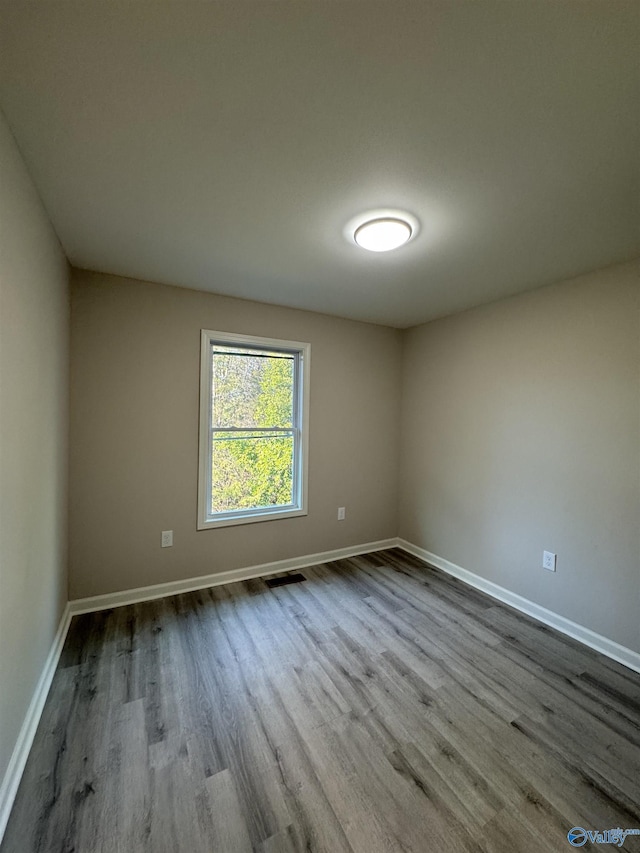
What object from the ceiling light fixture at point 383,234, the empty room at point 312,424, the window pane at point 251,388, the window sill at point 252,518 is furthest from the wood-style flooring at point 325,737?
the ceiling light fixture at point 383,234

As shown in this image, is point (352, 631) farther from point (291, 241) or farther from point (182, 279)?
point (182, 279)

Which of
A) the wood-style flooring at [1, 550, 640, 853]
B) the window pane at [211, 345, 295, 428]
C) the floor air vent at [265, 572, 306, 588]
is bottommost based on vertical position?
the wood-style flooring at [1, 550, 640, 853]

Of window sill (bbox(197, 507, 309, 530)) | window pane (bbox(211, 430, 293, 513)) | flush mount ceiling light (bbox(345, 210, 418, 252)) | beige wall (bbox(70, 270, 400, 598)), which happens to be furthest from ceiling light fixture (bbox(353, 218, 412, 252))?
window sill (bbox(197, 507, 309, 530))

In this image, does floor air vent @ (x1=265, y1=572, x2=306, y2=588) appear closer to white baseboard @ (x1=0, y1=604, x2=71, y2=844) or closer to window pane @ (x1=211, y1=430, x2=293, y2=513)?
window pane @ (x1=211, y1=430, x2=293, y2=513)

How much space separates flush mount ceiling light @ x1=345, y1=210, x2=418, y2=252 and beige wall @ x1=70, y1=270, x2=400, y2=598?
136 cm

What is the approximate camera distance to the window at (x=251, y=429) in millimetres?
2807

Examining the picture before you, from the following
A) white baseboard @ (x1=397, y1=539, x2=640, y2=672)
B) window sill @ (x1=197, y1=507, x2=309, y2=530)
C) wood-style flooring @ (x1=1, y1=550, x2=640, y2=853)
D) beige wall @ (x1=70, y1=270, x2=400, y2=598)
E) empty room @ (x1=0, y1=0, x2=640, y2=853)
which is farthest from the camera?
window sill @ (x1=197, y1=507, x2=309, y2=530)

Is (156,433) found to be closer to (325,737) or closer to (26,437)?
(26,437)

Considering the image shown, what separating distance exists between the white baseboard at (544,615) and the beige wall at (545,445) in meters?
0.05

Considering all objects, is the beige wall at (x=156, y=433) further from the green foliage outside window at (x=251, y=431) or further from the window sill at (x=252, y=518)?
the green foliage outside window at (x=251, y=431)

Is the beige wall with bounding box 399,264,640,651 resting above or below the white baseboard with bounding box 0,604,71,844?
above

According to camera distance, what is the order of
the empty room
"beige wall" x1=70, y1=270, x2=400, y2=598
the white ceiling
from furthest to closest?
"beige wall" x1=70, y1=270, x2=400, y2=598 < the empty room < the white ceiling

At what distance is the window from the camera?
281 cm

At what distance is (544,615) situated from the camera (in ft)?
7.89
